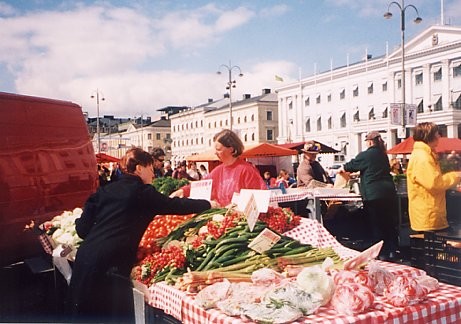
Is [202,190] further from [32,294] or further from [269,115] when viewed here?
[269,115]

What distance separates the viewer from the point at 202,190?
401 cm

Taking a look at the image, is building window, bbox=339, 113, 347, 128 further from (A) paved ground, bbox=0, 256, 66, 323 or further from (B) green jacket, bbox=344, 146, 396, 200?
(A) paved ground, bbox=0, 256, 66, 323

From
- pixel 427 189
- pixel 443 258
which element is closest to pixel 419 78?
pixel 427 189

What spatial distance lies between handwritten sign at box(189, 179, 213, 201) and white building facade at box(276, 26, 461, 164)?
43.1 metres

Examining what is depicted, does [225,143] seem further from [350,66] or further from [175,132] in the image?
[175,132]

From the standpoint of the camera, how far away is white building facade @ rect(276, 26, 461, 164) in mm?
46969

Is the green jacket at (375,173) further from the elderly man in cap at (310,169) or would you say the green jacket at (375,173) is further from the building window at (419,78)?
the building window at (419,78)

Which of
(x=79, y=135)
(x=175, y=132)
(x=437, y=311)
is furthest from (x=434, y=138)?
(x=175, y=132)

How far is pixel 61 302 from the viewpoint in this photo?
4.80 metres

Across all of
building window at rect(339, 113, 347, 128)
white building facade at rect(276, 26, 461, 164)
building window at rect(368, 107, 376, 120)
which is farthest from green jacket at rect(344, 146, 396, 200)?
building window at rect(339, 113, 347, 128)

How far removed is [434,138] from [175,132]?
260 feet

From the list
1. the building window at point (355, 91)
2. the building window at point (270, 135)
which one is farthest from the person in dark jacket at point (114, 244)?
the building window at point (270, 135)

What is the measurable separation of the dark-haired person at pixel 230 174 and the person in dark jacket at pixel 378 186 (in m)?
2.29

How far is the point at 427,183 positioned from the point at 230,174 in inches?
67.4
